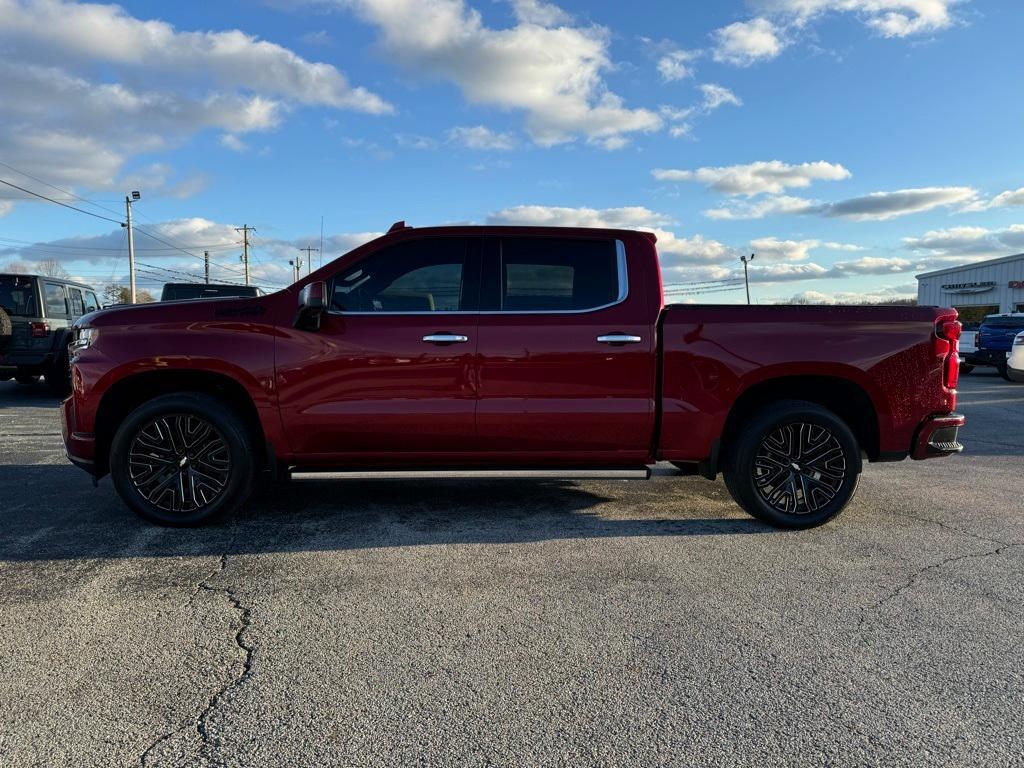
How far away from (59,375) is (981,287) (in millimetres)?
49480

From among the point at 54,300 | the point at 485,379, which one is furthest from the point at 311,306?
the point at 54,300

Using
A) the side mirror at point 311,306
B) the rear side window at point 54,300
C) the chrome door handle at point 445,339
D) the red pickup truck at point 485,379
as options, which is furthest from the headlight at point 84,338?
the rear side window at point 54,300

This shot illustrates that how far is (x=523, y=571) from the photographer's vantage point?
387cm

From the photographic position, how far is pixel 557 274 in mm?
4746

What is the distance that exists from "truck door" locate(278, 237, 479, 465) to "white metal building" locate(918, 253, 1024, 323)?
45519mm

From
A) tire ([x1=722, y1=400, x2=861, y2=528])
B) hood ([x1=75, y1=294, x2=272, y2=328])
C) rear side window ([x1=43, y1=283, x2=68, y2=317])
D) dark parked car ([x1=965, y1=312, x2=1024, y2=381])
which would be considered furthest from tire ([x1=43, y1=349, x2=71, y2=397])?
dark parked car ([x1=965, y1=312, x2=1024, y2=381])

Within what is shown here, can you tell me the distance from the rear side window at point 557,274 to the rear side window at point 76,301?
37.0ft

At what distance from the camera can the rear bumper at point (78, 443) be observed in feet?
15.1

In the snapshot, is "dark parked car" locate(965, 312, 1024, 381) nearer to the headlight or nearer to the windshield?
the headlight

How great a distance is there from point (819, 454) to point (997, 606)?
1.44 meters

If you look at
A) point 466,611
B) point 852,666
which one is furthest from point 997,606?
point 466,611

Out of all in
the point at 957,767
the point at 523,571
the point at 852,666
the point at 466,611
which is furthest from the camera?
the point at 523,571

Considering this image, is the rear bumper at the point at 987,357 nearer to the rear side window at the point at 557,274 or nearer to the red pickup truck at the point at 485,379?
the red pickup truck at the point at 485,379

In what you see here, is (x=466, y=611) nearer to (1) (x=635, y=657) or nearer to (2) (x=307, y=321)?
(1) (x=635, y=657)
